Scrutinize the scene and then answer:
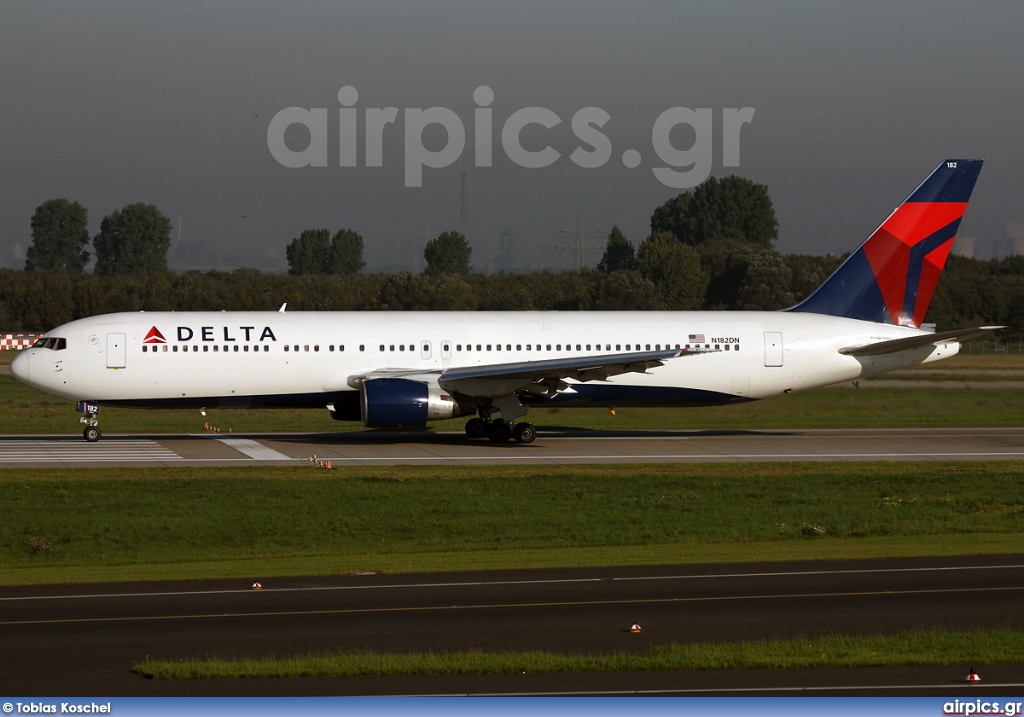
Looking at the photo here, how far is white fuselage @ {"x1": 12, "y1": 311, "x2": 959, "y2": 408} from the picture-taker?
33594mm

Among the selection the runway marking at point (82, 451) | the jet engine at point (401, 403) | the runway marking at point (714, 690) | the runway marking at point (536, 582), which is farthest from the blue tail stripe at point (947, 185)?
the runway marking at point (714, 690)

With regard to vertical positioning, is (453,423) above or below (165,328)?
below

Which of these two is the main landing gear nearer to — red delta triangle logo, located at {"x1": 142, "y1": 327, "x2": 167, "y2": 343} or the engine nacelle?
the engine nacelle

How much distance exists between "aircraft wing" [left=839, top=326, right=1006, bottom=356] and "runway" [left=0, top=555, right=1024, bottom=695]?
53.6 feet

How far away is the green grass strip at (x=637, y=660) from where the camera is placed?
38.8ft

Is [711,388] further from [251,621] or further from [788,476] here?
[251,621]

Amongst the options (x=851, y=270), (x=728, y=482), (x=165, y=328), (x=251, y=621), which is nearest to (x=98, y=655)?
(x=251, y=621)

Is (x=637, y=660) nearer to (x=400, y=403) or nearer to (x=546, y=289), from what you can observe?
(x=400, y=403)

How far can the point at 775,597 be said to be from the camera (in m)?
16.0

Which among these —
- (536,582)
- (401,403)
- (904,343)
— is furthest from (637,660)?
(904,343)

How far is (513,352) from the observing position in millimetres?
35125

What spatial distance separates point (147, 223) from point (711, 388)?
140 meters

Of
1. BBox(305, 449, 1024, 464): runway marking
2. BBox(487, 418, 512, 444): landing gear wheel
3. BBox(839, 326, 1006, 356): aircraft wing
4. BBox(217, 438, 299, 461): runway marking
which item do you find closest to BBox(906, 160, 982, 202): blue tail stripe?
BBox(839, 326, 1006, 356): aircraft wing

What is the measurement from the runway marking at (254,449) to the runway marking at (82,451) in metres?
1.92
